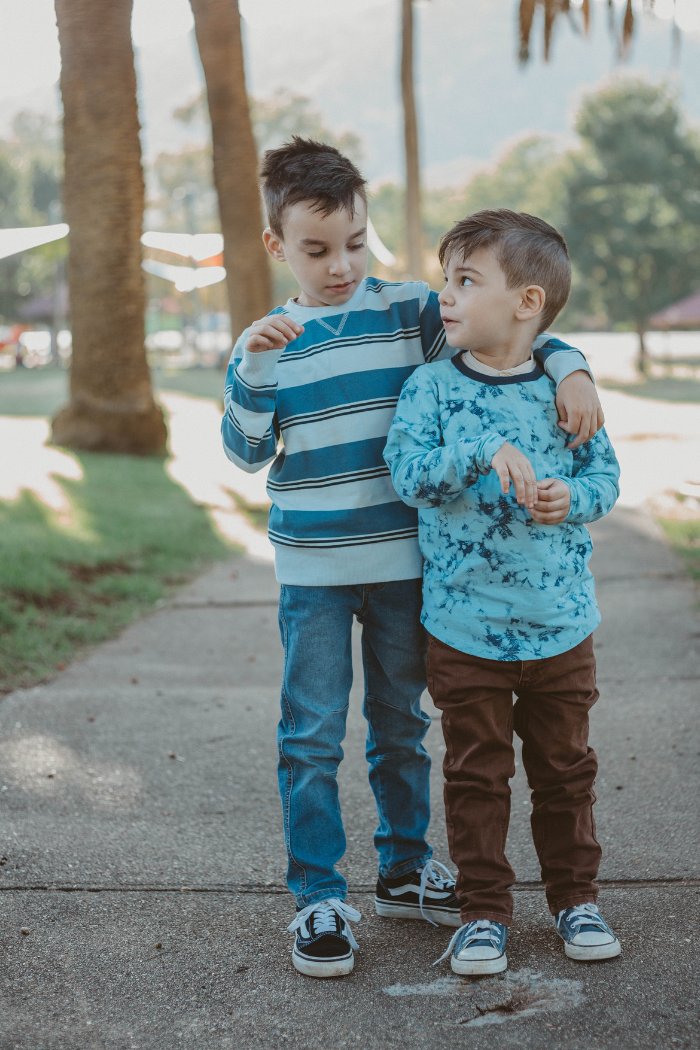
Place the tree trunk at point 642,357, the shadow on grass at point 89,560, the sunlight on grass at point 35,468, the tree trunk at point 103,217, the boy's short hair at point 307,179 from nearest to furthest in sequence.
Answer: the boy's short hair at point 307,179 < the shadow on grass at point 89,560 < the sunlight on grass at point 35,468 < the tree trunk at point 103,217 < the tree trunk at point 642,357

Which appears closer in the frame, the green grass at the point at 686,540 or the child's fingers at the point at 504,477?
the child's fingers at the point at 504,477

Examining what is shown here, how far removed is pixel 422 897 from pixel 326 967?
35 centimetres

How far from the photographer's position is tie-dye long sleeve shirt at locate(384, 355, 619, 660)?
2.29 m

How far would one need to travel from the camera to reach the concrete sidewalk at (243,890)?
210cm

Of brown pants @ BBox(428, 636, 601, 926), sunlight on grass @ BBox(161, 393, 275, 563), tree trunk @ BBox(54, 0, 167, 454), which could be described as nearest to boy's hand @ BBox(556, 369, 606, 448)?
brown pants @ BBox(428, 636, 601, 926)

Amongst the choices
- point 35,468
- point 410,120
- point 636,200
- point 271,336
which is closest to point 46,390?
point 410,120

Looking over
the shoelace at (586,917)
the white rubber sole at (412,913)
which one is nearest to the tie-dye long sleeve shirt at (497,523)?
the shoelace at (586,917)

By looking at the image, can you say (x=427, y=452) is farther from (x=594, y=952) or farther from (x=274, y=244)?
(x=594, y=952)

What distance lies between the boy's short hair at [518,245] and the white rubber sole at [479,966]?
1408 millimetres

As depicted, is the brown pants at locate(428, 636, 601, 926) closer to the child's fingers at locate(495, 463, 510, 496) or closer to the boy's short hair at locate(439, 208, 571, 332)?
the child's fingers at locate(495, 463, 510, 496)

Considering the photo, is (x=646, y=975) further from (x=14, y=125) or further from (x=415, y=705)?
(x=14, y=125)

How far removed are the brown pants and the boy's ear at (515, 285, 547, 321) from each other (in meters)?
0.73

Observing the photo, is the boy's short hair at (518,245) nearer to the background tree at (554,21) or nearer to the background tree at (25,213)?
the background tree at (554,21)

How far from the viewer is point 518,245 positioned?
7.55ft
